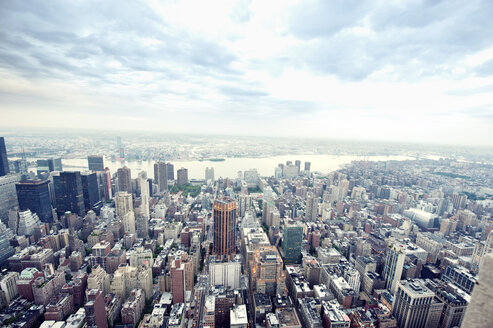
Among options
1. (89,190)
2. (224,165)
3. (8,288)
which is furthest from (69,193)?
(224,165)

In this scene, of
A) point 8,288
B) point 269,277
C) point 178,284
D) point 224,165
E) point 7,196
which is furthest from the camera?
point 224,165

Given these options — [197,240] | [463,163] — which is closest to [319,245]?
[197,240]

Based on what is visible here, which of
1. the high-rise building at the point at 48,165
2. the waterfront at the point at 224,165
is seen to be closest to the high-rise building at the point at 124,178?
the waterfront at the point at 224,165

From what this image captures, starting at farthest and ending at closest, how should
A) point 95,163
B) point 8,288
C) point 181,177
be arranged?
point 181,177, point 95,163, point 8,288

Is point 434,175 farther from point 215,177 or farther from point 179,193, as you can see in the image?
point 179,193

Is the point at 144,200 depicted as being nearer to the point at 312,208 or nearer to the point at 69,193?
the point at 69,193

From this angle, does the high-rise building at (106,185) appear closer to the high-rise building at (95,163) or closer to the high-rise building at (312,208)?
the high-rise building at (95,163)

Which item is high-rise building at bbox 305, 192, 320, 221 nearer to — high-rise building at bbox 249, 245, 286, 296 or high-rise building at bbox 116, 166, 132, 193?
high-rise building at bbox 249, 245, 286, 296

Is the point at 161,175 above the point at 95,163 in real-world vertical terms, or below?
below
